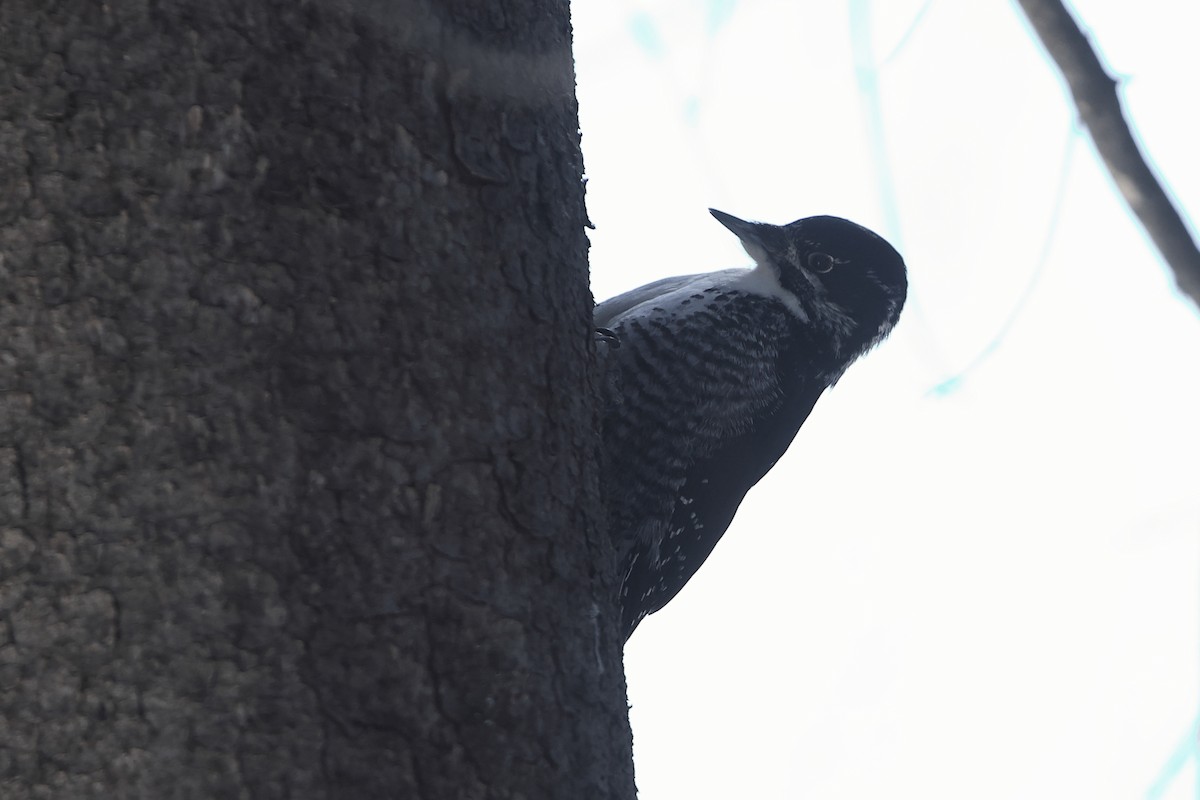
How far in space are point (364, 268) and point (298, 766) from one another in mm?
504

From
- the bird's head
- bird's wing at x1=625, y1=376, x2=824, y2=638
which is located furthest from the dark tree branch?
the bird's head

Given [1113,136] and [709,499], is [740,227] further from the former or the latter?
[1113,136]

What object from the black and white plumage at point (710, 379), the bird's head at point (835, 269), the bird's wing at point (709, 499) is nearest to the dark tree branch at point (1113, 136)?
the black and white plumage at point (710, 379)

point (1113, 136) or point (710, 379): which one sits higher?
point (710, 379)

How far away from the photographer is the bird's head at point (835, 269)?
11.6ft

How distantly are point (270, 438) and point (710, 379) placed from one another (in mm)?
1950

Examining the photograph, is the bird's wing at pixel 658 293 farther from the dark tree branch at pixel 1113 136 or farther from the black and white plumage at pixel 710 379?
the dark tree branch at pixel 1113 136

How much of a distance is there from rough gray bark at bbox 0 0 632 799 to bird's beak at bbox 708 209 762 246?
2.27 metres

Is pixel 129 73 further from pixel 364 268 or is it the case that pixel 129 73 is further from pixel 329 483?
pixel 329 483

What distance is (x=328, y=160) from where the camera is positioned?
1315 millimetres

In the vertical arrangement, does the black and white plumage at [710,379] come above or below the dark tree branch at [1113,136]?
above

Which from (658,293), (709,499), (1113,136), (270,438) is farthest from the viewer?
(658,293)

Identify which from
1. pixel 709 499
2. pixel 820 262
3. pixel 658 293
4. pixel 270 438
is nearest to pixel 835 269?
pixel 820 262

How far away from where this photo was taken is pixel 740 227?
3676 millimetres
